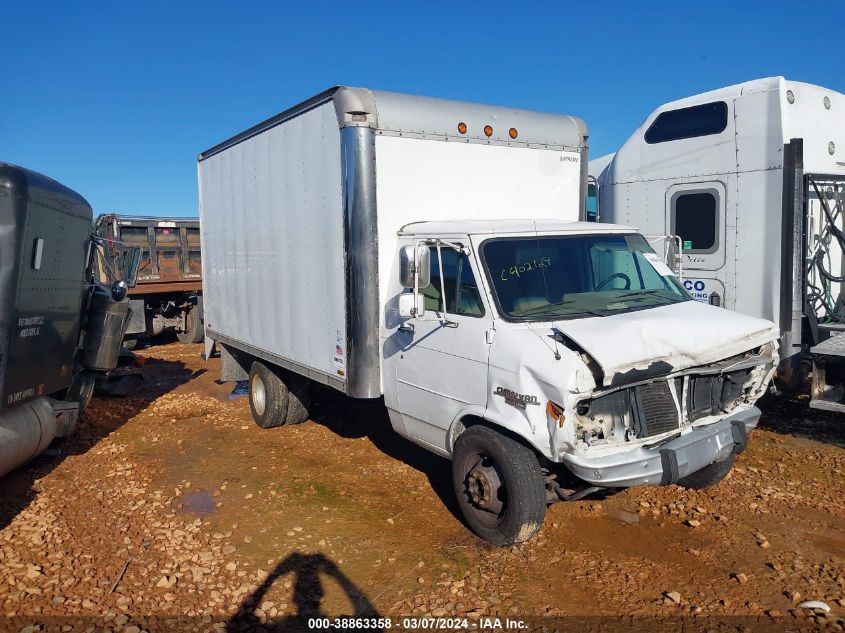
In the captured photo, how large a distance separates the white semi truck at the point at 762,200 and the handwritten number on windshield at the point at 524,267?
84.7 inches

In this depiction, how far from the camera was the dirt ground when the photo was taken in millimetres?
4168

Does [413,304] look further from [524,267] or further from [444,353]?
[524,267]

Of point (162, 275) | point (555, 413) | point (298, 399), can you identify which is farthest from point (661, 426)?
point (162, 275)

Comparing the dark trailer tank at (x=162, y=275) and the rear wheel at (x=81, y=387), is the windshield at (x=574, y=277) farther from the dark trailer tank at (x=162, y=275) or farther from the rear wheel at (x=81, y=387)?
the dark trailer tank at (x=162, y=275)

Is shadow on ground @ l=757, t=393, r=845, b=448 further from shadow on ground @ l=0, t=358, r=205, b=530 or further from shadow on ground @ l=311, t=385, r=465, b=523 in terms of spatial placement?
shadow on ground @ l=0, t=358, r=205, b=530

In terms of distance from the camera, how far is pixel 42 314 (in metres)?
6.33

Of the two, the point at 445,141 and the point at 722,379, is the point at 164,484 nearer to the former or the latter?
the point at 445,141

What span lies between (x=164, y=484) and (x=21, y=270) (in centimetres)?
236

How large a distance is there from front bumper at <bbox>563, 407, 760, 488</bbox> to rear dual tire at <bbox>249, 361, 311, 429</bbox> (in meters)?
4.64

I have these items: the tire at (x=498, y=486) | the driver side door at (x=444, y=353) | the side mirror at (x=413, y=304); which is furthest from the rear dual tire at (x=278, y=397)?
the tire at (x=498, y=486)

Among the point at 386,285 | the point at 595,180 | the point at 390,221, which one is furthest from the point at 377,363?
the point at 595,180

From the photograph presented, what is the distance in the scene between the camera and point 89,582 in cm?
461

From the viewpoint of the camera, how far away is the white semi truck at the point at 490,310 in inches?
173

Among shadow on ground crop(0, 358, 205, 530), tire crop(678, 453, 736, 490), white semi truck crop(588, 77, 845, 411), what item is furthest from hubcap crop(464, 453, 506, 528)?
shadow on ground crop(0, 358, 205, 530)
